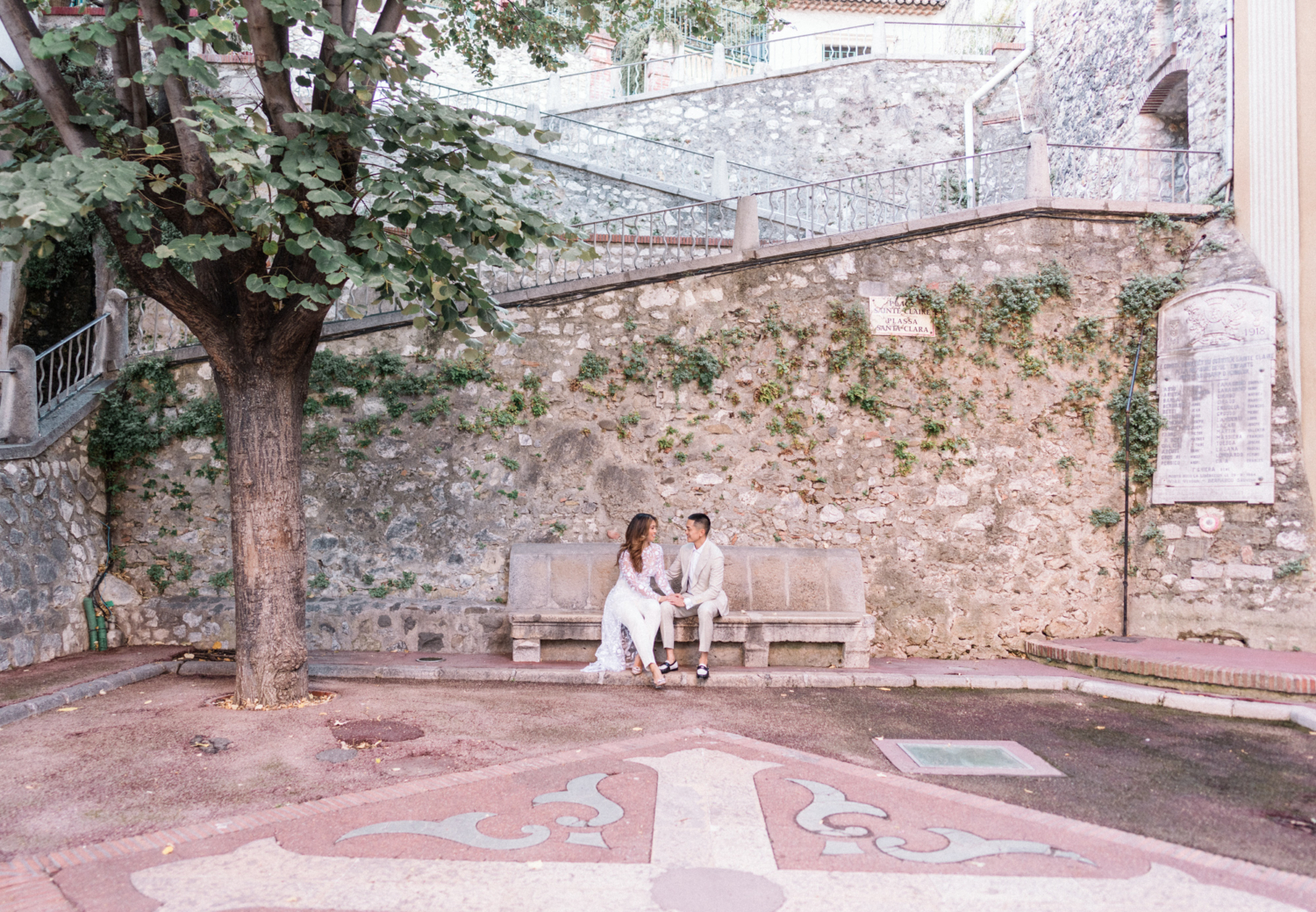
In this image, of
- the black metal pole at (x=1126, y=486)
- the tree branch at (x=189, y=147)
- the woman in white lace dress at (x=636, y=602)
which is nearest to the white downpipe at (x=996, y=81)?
the black metal pole at (x=1126, y=486)

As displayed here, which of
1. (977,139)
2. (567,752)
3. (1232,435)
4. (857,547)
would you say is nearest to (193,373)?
(567,752)

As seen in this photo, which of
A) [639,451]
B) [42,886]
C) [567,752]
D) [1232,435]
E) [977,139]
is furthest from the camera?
[977,139]

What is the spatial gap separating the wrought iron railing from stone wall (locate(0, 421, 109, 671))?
0.64 m

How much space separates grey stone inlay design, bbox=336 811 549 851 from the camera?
3555 mm

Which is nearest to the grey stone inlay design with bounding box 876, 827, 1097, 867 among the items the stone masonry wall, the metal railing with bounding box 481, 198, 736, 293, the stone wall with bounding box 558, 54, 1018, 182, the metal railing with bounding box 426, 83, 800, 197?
the stone masonry wall

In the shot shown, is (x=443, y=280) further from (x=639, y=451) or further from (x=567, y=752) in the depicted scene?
(x=639, y=451)

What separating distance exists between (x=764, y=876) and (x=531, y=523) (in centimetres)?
573

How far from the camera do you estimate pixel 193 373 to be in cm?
883

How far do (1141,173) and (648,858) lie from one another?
1025 centimetres

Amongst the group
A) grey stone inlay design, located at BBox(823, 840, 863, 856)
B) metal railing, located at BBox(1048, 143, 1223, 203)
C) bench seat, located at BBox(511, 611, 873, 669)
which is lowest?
grey stone inlay design, located at BBox(823, 840, 863, 856)

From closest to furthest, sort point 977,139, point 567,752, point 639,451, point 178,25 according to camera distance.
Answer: point 567,752
point 178,25
point 639,451
point 977,139

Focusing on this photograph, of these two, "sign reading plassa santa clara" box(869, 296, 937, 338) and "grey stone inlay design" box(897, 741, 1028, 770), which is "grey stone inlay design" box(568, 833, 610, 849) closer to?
"grey stone inlay design" box(897, 741, 1028, 770)

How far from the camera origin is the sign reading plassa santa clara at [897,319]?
889 centimetres

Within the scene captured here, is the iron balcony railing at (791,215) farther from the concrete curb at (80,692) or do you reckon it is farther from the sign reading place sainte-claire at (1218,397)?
the concrete curb at (80,692)
